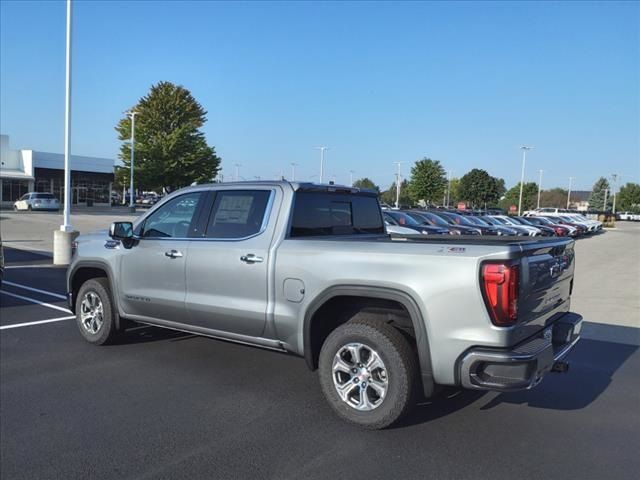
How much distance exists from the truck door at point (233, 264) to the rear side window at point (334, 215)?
Result: 0.78ft

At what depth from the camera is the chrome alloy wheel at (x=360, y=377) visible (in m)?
4.00

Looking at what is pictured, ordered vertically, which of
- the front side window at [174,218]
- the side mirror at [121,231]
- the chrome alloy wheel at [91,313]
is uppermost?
the front side window at [174,218]

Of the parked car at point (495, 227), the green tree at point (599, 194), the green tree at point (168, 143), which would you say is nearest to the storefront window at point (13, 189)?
the green tree at point (168, 143)

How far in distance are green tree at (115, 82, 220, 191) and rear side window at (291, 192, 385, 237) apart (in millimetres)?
52643

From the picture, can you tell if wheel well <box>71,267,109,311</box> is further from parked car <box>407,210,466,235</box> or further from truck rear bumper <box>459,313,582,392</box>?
parked car <box>407,210,466,235</box>

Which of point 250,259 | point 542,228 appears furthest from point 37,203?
point 250,259

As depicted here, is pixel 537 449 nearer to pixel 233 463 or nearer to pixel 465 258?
pixel 465 258

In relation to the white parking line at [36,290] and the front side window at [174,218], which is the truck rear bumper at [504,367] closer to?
the front side window at [174,218]

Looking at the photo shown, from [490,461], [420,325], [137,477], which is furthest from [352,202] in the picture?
[137,477]

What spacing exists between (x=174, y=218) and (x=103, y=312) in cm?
146

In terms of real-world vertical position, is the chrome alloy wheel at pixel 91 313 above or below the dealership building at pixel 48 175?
below

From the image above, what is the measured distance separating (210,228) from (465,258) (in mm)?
2523

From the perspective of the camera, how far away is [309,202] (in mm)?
4867

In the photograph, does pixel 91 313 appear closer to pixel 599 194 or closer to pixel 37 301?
pixel 37 301
